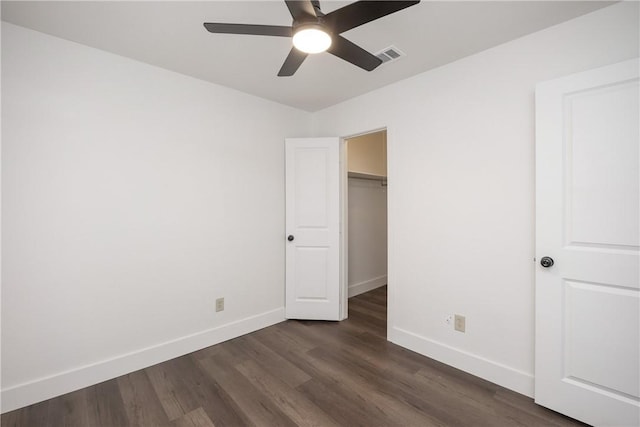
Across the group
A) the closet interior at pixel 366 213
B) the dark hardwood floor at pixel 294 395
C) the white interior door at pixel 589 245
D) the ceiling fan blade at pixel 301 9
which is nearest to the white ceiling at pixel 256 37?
the ceiling fan blade at pixel 301 9

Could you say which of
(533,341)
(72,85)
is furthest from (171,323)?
(533,341)

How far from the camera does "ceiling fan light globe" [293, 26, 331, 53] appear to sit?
142 cm

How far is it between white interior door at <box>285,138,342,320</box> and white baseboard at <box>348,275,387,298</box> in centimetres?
94

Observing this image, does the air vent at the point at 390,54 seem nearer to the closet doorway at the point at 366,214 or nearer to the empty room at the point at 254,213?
the empty room at the point at 254,213

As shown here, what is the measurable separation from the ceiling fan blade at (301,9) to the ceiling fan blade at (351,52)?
0.18 metres

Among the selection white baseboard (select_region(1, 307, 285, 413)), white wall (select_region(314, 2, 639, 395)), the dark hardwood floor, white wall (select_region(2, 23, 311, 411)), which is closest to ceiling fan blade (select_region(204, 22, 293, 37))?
white wall (select_region(2, 23, 311, 411))

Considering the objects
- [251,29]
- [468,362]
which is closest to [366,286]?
[468,362]

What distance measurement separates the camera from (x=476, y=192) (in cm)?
226

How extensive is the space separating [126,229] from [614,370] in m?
3.40

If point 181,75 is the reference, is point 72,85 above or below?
below

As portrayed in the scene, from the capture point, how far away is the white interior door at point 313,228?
325 cm

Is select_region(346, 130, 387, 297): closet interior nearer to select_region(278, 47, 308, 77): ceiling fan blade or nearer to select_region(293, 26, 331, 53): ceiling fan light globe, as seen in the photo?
select_region(278, 47, 308, 77): ceiling fan blade

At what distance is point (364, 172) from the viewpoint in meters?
4.36

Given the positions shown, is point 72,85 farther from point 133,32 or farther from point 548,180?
point 548,180
